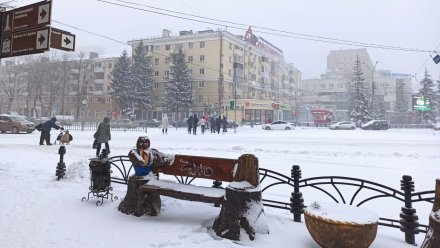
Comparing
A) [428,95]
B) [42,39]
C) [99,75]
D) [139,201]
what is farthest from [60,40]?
[99,75]

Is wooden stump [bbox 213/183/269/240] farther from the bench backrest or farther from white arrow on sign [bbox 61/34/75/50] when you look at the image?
white arrow on sign [bbox 61/34/75/50]

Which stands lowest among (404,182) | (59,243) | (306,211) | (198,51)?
(59,243)

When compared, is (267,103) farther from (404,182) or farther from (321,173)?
(404,182)

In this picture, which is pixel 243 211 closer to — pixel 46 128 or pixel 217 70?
pixel 46 128

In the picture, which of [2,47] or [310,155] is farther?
[310,155]

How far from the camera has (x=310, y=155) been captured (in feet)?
50.3

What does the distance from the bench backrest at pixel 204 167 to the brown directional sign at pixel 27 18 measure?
375 centimetres

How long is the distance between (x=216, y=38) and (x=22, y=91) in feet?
161

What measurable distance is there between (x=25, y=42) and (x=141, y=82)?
5081 cm

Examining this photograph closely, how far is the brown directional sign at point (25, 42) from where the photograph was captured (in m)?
6.57

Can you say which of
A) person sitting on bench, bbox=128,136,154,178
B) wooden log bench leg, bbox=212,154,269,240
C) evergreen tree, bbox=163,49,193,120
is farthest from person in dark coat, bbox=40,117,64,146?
evergreen tree, bbox=163,49,193,120

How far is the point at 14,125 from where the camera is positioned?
2683cm

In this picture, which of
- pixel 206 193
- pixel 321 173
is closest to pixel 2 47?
pixel 206 193

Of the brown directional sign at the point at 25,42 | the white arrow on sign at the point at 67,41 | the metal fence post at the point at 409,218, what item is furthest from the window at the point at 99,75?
the metal fence post at the point at 409,218
